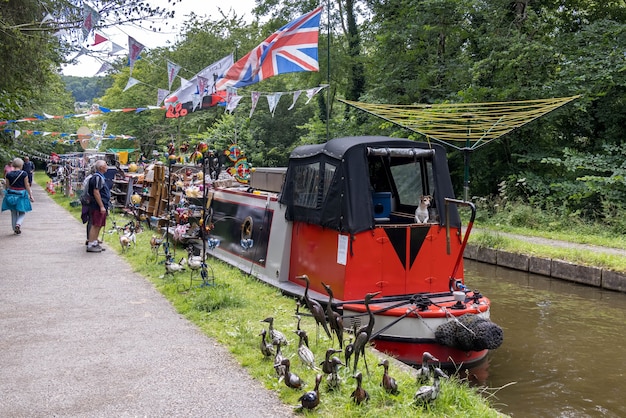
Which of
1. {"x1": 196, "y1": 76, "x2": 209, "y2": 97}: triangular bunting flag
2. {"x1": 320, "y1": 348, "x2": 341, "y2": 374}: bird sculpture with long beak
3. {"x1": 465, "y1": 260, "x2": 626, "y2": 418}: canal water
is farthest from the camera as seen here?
{"x1": 196, "y1": 76, "x2": 209, "y2": 97}: triangular bunting flag

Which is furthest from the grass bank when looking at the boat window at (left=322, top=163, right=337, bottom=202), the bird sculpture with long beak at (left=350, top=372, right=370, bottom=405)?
the boat window at (left=322, top=163, right=337, bottom=202)

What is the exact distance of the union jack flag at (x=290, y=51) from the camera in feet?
34.2

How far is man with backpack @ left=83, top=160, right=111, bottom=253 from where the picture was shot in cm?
1047

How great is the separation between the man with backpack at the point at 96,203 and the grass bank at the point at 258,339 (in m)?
0.96

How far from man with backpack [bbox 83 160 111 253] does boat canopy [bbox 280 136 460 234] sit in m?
4.15

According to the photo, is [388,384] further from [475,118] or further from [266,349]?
[475,118]

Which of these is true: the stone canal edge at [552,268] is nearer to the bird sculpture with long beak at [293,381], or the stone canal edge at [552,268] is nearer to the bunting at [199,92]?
the bunting at [199,92]

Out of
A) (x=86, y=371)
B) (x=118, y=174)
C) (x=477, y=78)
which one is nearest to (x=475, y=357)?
(x=86, y=371)

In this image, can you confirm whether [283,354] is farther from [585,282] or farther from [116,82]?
[116,82]

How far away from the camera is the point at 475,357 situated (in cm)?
656

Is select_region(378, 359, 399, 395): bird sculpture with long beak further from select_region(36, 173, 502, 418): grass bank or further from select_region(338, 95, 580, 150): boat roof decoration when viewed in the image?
select_region(338, 95, 580, 150): boat roof decoration

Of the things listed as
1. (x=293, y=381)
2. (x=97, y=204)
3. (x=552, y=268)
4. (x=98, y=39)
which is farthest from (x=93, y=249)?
(x=552, y=268)

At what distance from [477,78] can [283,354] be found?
→ 13.5m

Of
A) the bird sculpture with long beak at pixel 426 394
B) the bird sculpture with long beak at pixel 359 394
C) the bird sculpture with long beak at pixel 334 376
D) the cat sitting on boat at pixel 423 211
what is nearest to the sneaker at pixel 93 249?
the cat sitting on boat at pixel 423 211
